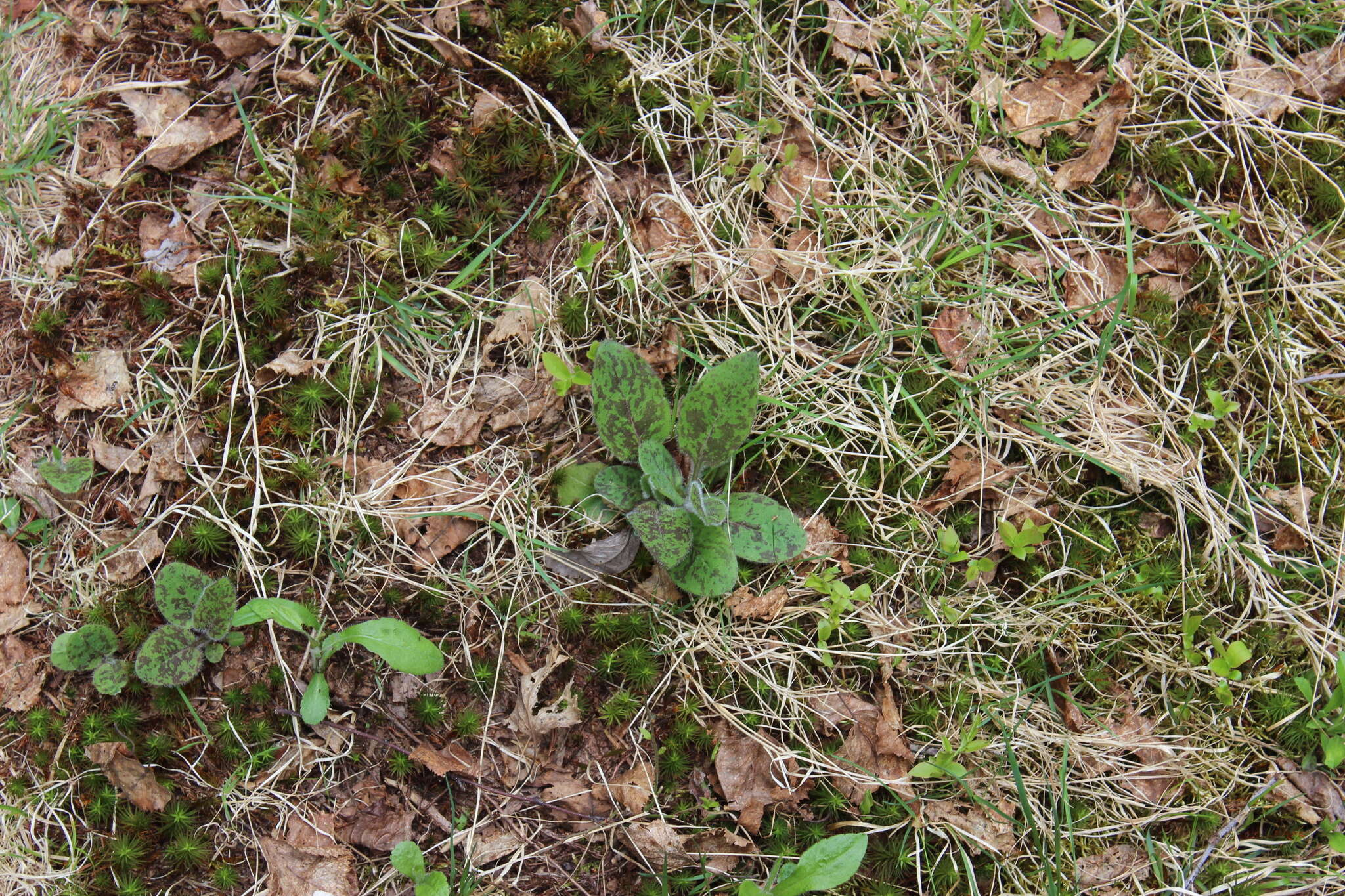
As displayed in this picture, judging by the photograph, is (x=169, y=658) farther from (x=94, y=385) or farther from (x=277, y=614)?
(x=94, y=385)

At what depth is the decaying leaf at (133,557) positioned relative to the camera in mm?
2512

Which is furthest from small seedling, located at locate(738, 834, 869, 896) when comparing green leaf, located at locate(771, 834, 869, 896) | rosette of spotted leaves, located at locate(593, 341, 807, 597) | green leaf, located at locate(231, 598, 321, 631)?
A: green leaf, located at locate(231, 598, 321, 631)

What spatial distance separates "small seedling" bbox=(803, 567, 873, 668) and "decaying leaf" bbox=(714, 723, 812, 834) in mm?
328

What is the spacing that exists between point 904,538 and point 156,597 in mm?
2278

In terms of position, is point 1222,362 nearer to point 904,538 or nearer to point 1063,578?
point 1063,578

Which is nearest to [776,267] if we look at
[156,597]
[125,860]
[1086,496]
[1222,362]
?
[1086,496]

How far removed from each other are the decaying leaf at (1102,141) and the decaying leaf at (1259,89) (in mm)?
372

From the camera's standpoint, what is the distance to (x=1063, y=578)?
104 inches

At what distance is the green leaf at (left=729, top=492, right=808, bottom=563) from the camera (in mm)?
2408

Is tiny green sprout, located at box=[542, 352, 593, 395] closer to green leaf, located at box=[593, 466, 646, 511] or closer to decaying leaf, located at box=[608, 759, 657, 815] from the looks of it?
green leaf, located at box=[593, 466, 646, 511]

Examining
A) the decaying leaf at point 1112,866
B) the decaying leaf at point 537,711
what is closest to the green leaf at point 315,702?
the decaying leaf at point 537,711

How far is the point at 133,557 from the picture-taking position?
2.52m

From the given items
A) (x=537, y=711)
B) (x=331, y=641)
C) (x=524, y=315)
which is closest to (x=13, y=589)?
(x=331, y=641)

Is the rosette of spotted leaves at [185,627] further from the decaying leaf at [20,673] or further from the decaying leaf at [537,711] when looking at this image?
the decaying leaf at [537,711]
